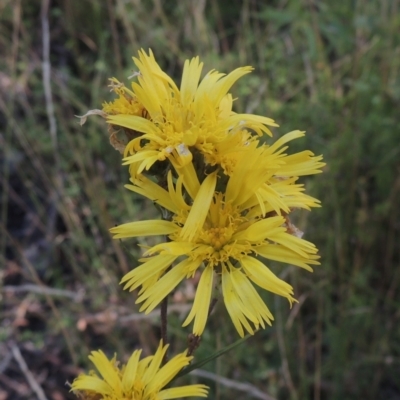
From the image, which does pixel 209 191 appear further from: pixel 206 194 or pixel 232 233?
pixel 232 233

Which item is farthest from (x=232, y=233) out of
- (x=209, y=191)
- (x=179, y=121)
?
(x=179, y=121)

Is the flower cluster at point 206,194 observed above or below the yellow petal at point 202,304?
above

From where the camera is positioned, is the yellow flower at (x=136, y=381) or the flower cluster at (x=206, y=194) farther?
the yellow flower at (x=136, y=381)

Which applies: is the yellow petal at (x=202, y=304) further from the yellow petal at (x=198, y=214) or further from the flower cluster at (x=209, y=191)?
the yellow petal at (x=198, y=214)

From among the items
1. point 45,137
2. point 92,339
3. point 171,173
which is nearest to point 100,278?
point 92,339

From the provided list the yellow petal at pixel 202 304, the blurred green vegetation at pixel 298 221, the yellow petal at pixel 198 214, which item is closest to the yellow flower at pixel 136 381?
the yellow petal at pixel 202 304

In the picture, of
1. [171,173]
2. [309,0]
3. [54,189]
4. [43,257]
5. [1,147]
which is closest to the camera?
[171,173]

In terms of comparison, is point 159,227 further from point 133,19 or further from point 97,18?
point 97,18
